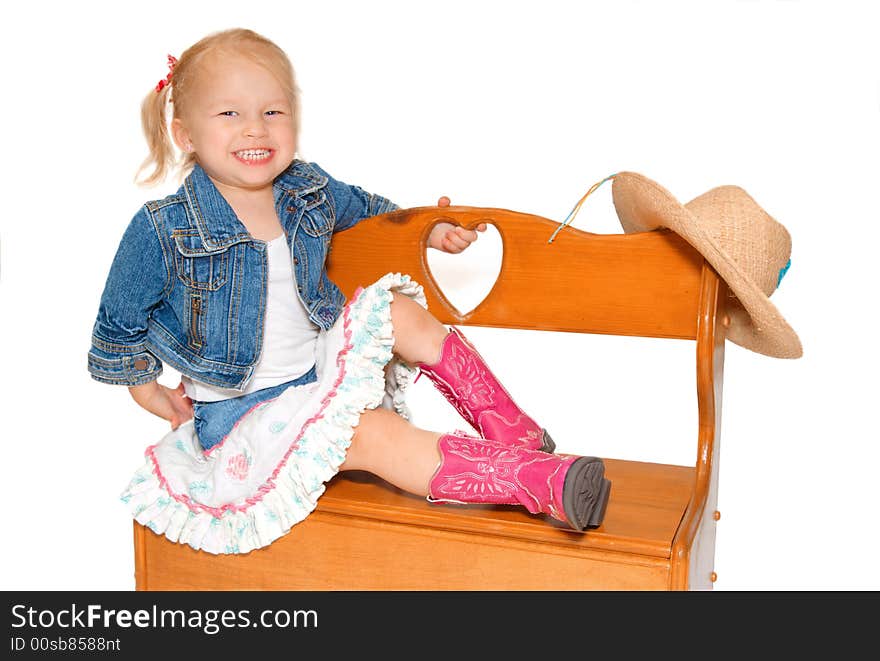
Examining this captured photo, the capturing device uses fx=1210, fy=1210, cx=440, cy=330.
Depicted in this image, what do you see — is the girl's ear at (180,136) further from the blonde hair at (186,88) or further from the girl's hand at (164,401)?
the girl's hand at (164,401)

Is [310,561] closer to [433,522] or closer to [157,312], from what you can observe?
[433,522]

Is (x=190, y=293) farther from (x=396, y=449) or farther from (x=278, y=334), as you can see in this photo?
(x=396, y=449)

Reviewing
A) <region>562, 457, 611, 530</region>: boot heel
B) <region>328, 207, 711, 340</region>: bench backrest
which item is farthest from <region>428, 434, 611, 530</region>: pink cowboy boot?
<region>328, 207, 711, 340</region>: bench backrest

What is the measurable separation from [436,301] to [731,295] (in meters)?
0.55

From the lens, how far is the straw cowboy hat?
6.37ft

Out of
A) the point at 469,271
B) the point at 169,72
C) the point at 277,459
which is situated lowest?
the point at 277,459

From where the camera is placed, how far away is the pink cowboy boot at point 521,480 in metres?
1.92

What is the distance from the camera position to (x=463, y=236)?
2.28 meters

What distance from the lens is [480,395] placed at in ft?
7.16

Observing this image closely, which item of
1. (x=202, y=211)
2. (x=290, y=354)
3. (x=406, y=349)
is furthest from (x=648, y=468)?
(x=202, y=211)

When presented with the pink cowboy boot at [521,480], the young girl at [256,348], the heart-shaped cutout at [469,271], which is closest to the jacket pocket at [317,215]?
the young girl at [256,348]

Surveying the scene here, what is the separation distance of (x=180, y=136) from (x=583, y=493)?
954 mm

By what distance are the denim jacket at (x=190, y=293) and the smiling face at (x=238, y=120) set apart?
0.06m

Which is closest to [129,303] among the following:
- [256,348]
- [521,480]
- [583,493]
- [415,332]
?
[256,348]
